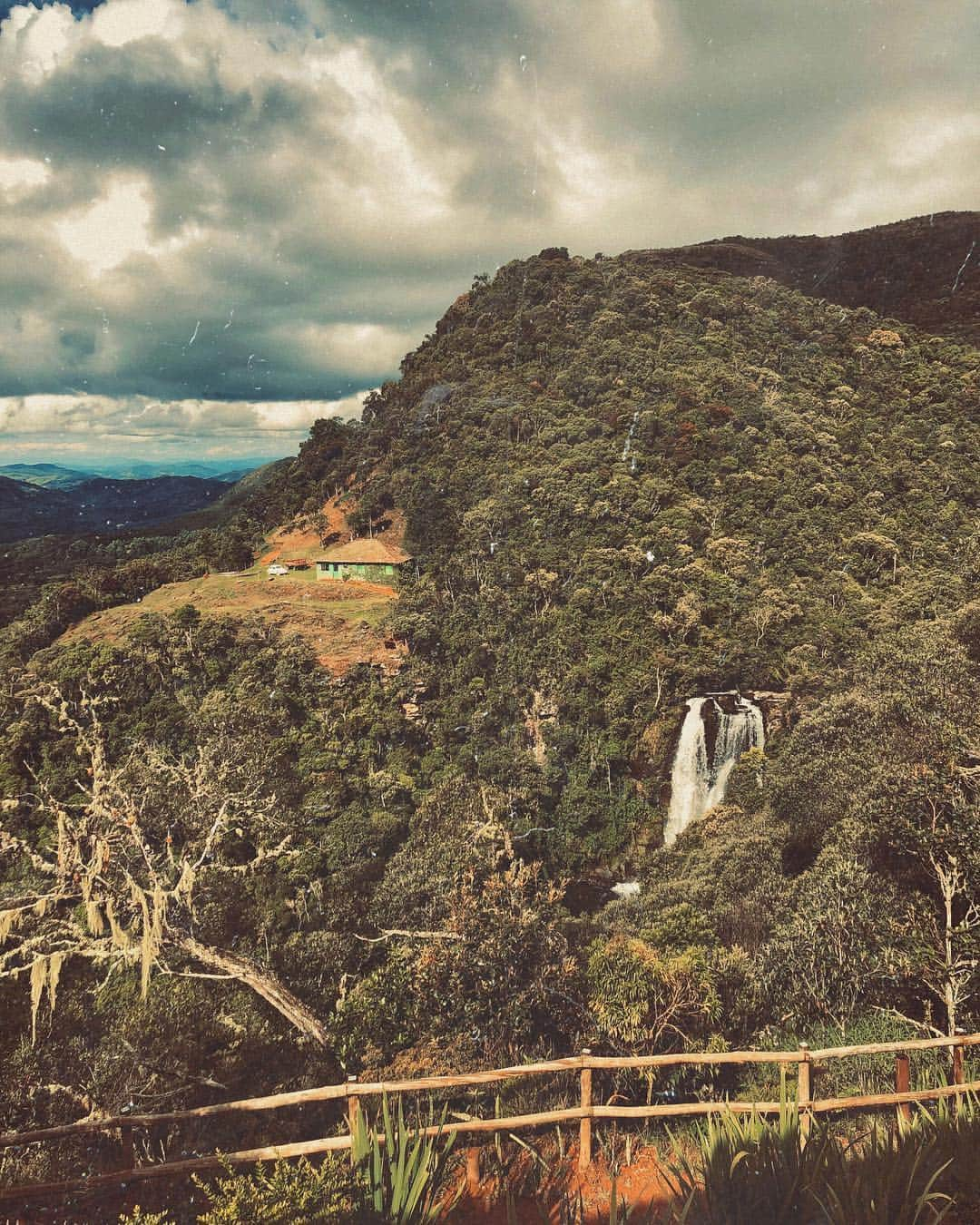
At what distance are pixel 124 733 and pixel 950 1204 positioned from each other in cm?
2609

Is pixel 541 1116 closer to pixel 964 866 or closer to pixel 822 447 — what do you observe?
pixel 964 866

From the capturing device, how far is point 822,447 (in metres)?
37.5

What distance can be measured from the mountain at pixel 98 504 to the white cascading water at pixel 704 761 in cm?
5024

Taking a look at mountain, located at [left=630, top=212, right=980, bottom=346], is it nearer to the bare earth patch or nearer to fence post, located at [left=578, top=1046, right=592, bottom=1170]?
the bare earth patch

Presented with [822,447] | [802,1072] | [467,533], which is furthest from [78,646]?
[822,447]

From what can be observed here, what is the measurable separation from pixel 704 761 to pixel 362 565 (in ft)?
67.9

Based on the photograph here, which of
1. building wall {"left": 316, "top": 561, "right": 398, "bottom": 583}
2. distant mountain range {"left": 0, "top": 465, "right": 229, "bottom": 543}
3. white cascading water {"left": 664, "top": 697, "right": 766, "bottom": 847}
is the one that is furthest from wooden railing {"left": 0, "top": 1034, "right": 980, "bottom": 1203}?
distant mountain range {"left": 0, "top": 465, "right": 229, "bottom": 543}

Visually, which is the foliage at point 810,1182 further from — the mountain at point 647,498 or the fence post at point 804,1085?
the mountain at point 647,498

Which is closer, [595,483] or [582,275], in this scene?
[595,483]

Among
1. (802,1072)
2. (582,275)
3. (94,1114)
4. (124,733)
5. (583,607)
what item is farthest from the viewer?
(582,275)

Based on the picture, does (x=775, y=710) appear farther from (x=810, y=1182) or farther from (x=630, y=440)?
(x=810, y=1182)

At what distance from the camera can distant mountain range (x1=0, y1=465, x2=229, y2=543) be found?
5297 cm

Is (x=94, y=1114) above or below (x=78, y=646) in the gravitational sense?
below

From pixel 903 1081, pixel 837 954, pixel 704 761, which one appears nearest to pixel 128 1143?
pixel 903 1081
